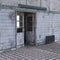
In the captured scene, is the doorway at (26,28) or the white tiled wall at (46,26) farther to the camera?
the white tiled wall at (46,26)

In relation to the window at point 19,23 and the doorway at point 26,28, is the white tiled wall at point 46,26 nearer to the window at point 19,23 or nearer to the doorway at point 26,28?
the doorway at point 26,28

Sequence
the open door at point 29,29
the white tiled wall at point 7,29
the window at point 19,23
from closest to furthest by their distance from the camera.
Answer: the white tiled wall at point 7,29
the window at point 19,23
the open door at point 29,29

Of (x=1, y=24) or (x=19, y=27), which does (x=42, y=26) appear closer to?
(x=19, y=27)

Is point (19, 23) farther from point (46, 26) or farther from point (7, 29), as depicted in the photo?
A: point (46, 26)

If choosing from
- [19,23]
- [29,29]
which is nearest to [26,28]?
[29,29]

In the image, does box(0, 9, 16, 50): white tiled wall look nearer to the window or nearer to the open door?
the window

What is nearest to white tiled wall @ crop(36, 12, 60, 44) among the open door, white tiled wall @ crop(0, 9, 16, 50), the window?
the open door

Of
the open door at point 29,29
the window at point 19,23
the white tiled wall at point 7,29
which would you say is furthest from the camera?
the open door at point 29,29

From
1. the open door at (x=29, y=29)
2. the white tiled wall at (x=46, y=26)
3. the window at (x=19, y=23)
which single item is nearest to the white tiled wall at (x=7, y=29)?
the window at (x=19, y=23)

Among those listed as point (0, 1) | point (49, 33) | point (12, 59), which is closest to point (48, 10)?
point (49, 33)

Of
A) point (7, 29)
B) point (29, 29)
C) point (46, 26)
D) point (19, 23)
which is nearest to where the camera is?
point (7, 29)

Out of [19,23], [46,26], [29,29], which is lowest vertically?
[29,29]

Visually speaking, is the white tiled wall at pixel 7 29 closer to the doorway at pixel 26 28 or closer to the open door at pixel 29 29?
the doorway at pixel 26 28

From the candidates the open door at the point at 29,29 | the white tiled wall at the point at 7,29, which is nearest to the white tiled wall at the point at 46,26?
the open door at the point at 29,29
